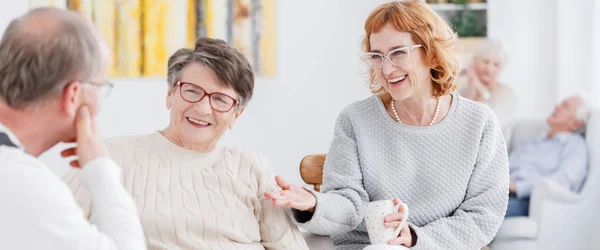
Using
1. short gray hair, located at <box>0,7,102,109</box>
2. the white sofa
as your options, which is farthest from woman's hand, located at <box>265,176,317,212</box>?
the white sofa

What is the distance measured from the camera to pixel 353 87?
5.13 m

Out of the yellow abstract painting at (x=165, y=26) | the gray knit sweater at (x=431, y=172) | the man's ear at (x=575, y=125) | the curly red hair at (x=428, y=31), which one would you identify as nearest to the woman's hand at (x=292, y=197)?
the gray knit sweater at (x=431, y=172)

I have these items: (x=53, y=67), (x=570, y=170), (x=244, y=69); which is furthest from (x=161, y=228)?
(x=570, y=170)

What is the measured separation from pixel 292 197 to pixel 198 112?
0.31 metres

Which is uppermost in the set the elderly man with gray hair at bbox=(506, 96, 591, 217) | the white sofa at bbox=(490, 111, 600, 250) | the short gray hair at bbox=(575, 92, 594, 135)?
the short gray hair at bbox=(575, 92, 594, 135)

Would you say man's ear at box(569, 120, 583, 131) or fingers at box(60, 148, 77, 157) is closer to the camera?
fingers at box(60, 148, 77, 157)

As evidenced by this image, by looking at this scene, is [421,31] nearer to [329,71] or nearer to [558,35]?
[329,71]

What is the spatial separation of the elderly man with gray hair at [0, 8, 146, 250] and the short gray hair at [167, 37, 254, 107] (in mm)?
631

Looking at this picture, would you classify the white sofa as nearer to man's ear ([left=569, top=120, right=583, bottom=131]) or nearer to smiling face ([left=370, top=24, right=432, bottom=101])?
man's ear ([left=569, top=120, right=583, bottom=131])

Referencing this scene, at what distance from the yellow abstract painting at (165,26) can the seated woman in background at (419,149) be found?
7.91 feet

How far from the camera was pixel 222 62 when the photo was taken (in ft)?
6.72

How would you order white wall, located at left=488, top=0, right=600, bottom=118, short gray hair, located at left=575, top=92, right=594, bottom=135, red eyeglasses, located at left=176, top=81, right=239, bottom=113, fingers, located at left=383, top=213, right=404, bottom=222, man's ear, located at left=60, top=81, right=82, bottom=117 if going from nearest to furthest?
man's ear, located at left=60, top=81, right=82, bottom=117
fingers, located at left=383, top=213, right=404, bottom=222
red eyeglasses, located at left=176, top=81, right=239, bottom=113
short gray hair, located at left=575, top=92, right=594, bottom=135
white wall, located at left=488, top=0, right=600, bottom=118

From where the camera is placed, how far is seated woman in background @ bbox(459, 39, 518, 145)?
4.84 m

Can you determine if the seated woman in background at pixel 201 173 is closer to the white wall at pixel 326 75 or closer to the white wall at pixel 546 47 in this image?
the white wall at pixel 326 75
